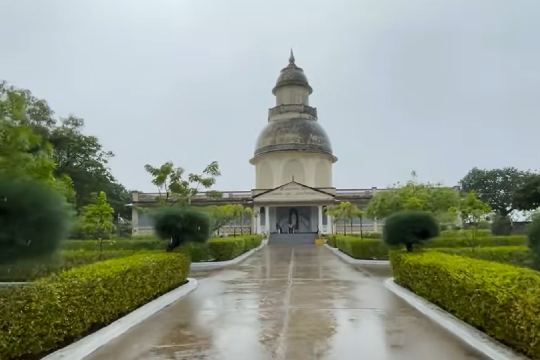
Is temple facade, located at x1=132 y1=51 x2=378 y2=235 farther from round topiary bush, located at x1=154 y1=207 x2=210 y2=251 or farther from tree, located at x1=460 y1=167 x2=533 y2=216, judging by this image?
round topiary bush, located at x1=154 y1=207 x2=210 y2=251

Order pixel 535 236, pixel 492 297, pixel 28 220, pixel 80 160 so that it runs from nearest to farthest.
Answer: pixel 28 220 → pixel 492 297 → pixel 535 236 → pixel 80 160

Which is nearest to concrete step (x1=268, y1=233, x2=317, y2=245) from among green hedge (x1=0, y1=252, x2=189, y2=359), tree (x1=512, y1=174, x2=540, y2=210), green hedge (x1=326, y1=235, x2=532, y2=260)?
green hedge (x1=326, y1=235, x2=532, y2=260)

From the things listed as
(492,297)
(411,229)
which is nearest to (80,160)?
(411,229)

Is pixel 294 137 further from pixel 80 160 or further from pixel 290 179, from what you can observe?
pixel 80 160

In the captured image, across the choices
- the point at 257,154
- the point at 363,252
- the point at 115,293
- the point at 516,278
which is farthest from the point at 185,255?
the point at 257,154

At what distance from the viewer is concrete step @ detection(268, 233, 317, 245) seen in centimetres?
4438

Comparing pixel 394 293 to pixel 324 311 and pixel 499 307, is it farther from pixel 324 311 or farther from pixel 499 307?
pixel 499 307

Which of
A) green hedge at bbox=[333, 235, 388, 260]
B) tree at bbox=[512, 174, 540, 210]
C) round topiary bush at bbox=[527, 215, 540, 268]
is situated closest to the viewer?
round topiary bush at bbox=[527, 215, 540, 268]

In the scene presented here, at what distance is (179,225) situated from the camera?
1438cm

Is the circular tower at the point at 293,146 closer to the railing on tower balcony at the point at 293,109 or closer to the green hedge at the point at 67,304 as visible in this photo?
the railing on tower balcony at the point at 293,109

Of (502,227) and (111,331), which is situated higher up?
(502,227)

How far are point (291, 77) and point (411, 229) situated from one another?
164 ft

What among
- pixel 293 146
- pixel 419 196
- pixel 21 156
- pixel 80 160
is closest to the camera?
pixel 21 156

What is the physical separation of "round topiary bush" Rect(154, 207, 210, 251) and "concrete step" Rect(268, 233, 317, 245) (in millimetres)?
29474
